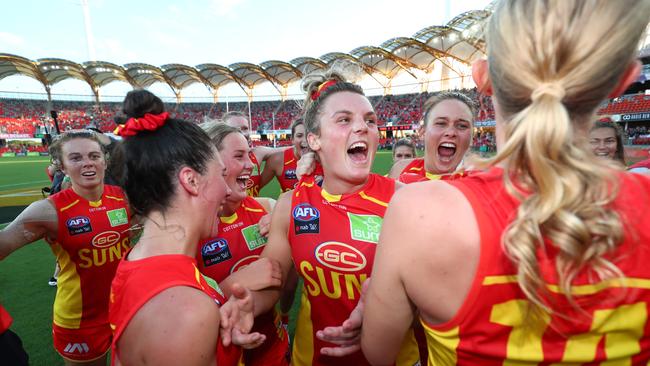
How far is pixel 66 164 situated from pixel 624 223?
4742 millimetres

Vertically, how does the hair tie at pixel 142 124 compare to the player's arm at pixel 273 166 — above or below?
above

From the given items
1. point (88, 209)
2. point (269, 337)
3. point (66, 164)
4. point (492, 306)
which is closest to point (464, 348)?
point (492, 306)

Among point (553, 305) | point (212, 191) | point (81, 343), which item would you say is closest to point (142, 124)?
point (212, 191)

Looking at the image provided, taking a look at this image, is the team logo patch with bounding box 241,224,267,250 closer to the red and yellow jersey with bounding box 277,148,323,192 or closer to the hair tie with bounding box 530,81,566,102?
the hair tie with bounding box 530,81,566,102

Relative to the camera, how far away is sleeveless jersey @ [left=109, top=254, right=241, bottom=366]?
1376mm

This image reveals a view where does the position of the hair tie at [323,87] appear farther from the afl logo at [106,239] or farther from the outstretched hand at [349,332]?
the afl logo at [106,239]

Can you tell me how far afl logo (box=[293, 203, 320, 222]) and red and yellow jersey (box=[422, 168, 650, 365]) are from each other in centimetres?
152

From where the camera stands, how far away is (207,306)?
1401mm

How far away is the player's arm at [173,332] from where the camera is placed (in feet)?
4.20

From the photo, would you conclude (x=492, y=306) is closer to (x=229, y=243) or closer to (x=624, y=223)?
(x=624, y=223)

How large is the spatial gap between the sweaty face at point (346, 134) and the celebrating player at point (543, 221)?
148 centimetres

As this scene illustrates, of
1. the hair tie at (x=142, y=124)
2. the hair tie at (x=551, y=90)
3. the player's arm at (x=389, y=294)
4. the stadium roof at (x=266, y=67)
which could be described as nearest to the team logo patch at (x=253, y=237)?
the hair tie at (x=142, y=124)

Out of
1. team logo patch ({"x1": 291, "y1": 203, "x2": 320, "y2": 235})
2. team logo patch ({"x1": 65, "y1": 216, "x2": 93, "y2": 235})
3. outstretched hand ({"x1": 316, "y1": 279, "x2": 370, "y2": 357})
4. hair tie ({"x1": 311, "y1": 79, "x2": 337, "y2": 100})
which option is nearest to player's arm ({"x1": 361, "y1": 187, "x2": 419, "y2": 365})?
outstretched hand ({"x1": 316, "y1": 279, "x2": 370, "y2": 357})

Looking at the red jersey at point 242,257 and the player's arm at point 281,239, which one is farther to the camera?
the red jersey at point 242,257
